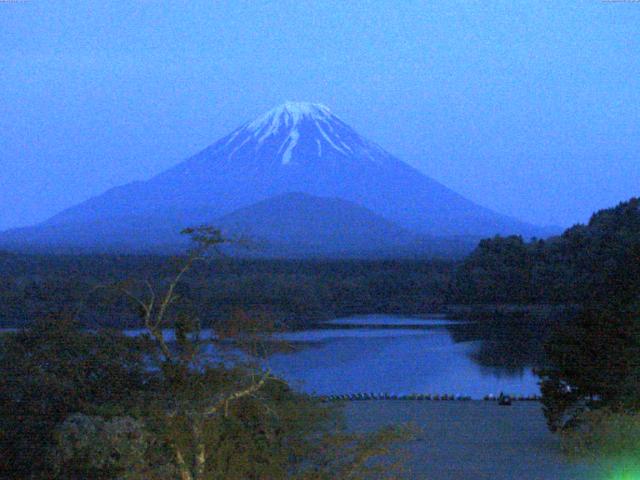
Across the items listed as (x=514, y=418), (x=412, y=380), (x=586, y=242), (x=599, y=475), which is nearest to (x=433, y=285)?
(x=586, y=242)

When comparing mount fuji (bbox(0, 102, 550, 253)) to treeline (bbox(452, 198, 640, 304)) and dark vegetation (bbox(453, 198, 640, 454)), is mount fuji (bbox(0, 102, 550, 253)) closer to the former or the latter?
treeline (bbox(452, 198, 640, 304))

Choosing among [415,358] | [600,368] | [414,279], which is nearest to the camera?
[600,368]

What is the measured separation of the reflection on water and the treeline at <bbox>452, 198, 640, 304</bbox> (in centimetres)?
223

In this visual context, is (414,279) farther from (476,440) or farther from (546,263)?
(476,440)

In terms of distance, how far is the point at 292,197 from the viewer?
87000mm

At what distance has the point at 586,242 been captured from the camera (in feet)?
117

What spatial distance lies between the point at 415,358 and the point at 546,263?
1190cm

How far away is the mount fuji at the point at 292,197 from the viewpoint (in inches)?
3295

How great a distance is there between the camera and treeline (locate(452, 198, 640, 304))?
34406 millimetres

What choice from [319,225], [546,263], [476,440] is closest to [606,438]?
[476,440]

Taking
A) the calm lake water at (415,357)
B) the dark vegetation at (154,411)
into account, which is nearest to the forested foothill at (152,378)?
the dark vegetation at (154,411)

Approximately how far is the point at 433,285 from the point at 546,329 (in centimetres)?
1289

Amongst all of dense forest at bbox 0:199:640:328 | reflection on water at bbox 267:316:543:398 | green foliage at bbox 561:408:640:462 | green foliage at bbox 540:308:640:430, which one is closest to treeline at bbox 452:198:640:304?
dense forest at bbox 0:199:640:328

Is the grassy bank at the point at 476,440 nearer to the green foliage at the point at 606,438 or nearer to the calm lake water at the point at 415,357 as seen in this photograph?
the green foliage at the point at 606,438
